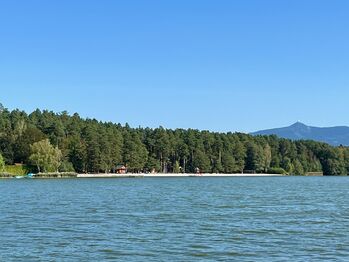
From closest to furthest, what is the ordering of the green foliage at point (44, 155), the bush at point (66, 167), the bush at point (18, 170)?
1. the green foliage at point (44, 155)
2. the bush at point (18, 170)
3. the bush at point (66, 167)

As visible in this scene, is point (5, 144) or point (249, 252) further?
point (5, 144)

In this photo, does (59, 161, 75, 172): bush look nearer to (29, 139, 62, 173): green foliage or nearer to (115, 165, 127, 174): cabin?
(29, 139, 62, 173): green foliage

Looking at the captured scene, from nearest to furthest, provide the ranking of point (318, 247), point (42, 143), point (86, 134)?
point (318, 247), point (42, 143), point (86, 134)

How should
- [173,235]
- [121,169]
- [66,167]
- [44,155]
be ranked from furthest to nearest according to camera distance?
[121,169], [66,167], [44,155], [173,235]

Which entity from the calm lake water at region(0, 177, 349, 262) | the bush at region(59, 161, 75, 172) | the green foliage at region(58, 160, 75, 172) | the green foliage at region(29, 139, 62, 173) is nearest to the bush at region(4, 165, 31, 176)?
the green foliage at region(29, 139, 62, 173)

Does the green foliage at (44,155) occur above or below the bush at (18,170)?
above

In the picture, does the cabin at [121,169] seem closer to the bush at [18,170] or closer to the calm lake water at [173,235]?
the bush at [18,170]

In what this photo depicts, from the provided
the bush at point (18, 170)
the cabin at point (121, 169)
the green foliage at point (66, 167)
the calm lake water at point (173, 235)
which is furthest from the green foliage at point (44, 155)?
the calm lake water at point (173, 235)

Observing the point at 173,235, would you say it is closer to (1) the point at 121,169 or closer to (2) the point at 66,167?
(2) the point at 66,167

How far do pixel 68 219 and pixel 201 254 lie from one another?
1697cm

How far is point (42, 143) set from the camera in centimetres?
15625

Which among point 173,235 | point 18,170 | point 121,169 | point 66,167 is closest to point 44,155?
point 18,170

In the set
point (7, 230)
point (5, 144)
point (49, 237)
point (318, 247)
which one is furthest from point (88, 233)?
point (5, 144)

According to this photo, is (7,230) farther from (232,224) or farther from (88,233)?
(232,224)
